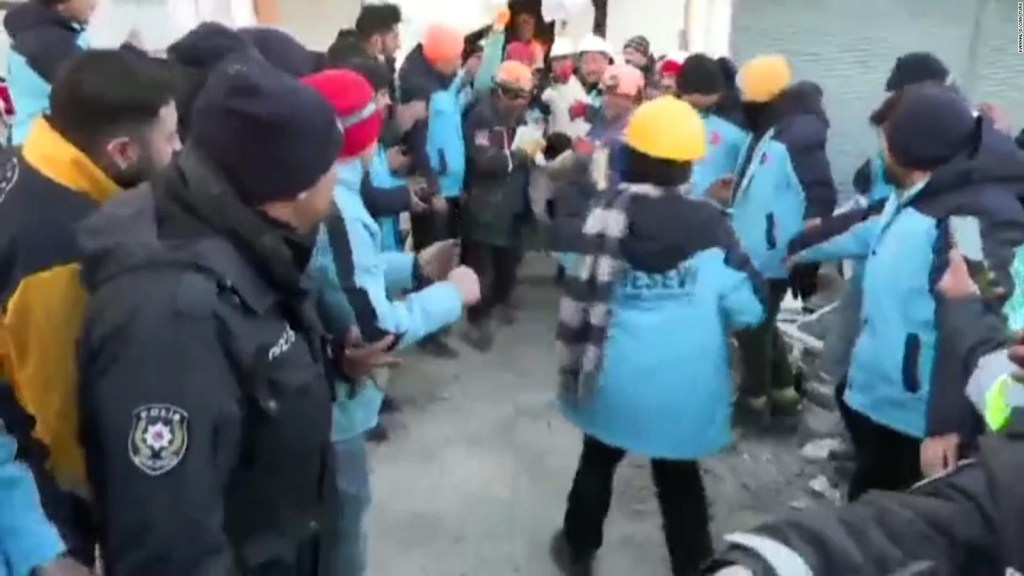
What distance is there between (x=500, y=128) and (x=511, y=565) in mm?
2277

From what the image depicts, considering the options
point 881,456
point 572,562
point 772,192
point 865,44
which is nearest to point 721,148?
point 772,192

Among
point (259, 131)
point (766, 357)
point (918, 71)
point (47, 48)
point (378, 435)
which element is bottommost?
point (378, 435)

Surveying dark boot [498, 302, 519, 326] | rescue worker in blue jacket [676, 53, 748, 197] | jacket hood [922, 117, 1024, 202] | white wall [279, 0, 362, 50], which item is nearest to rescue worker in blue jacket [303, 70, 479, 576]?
jacket hood [922, 117, 1024, 202]

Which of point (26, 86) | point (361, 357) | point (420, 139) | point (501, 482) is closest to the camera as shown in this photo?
point (361, 357)

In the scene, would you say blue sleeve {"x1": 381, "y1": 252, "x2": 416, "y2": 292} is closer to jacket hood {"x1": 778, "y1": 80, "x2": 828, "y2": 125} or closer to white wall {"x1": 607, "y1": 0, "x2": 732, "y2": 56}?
jacket hood {"x1": 778, "y1": 80, "x2": 828, "y2": 125}

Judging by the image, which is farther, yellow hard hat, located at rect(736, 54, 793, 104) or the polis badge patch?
yellow hard hat, located at rect(736, 54, 793, 104)

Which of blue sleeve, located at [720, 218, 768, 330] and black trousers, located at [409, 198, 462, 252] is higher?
blue sleeve, located at [720, 218, 768, 330]

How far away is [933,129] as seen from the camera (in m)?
2.61

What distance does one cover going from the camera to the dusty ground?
3312mm

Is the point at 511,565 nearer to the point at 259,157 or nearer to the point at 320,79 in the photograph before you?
the point at 320,79

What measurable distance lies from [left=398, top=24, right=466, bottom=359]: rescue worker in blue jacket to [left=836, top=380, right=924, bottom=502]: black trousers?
225 cm

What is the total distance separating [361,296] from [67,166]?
2.10 ft

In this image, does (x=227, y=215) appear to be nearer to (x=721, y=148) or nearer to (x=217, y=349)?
(x=217, y=349)

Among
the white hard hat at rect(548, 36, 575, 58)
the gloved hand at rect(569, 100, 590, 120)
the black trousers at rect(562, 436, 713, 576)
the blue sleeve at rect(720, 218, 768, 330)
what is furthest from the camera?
the white hard hat at rect(548, 36, 575, 58)
